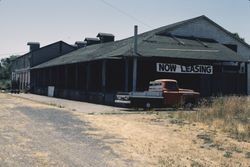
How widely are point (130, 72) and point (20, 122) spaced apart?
1746 centimetres

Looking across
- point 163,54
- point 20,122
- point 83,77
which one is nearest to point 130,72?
point 163,54

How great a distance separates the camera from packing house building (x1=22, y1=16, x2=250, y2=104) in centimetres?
3216

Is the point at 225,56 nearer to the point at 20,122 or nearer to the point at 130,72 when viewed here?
the point at 130,72

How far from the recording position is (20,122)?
1697cm

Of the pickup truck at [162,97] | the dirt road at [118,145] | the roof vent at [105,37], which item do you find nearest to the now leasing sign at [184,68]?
the pickup truck at [162,97]

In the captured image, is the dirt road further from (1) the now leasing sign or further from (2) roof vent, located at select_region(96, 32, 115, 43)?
(2) roof vent, located at select_region(96, 32, 115, 43)

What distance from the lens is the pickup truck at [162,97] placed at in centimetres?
2577

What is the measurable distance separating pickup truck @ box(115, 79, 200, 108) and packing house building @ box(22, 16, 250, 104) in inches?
142

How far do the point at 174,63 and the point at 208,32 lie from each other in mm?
10166

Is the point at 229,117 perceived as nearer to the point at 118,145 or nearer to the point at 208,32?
the point at 118,145

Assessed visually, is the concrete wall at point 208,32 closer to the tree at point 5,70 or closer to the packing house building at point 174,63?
the packing house building at point 174,63

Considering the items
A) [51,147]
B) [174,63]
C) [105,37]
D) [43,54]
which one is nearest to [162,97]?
[174,63]

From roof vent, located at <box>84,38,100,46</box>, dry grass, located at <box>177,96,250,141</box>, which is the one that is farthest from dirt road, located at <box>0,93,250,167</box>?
roof vent, located at <box>84,38,100,46</box>

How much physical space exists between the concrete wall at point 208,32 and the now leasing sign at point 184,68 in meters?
6.60
